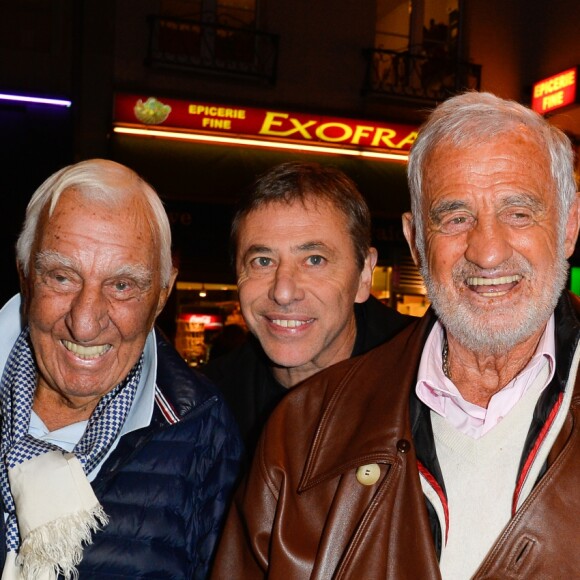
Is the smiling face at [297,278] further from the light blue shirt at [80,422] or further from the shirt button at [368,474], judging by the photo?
the shirt button at [368,474]

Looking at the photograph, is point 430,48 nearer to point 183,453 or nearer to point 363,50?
point 363,50

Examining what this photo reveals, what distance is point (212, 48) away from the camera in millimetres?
9320

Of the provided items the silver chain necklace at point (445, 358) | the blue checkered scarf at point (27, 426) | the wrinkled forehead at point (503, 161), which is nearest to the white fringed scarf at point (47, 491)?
the blue checkered scarf at point (27, 426)

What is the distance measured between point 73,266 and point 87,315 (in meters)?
0.17

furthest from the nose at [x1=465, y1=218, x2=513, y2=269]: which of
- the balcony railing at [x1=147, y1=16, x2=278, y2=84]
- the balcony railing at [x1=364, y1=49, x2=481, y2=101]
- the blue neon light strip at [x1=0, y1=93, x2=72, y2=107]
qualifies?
the blue neon light strip at [x1=0, y1=93, x2=72, y2=107]

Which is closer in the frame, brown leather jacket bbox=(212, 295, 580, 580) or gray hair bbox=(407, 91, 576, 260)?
brown leather jacket bbox=(212, 295, 580, 580)

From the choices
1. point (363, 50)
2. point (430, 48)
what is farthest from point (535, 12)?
point (363, 50)

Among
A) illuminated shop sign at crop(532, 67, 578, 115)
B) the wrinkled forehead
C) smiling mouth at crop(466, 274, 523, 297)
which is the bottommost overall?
smiling mouth at crop(466, 274, 523, 297)

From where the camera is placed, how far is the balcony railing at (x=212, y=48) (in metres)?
9.04

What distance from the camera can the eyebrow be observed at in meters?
2.43

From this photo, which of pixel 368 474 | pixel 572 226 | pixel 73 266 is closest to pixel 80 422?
pixel 73 266

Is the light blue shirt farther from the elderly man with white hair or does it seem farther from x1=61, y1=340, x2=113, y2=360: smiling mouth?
x1=61, y1=340, x2=113, y2=360: smiling mouth

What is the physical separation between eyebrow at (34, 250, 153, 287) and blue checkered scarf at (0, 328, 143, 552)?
13.6 inches

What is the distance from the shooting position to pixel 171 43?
30.1 ft
